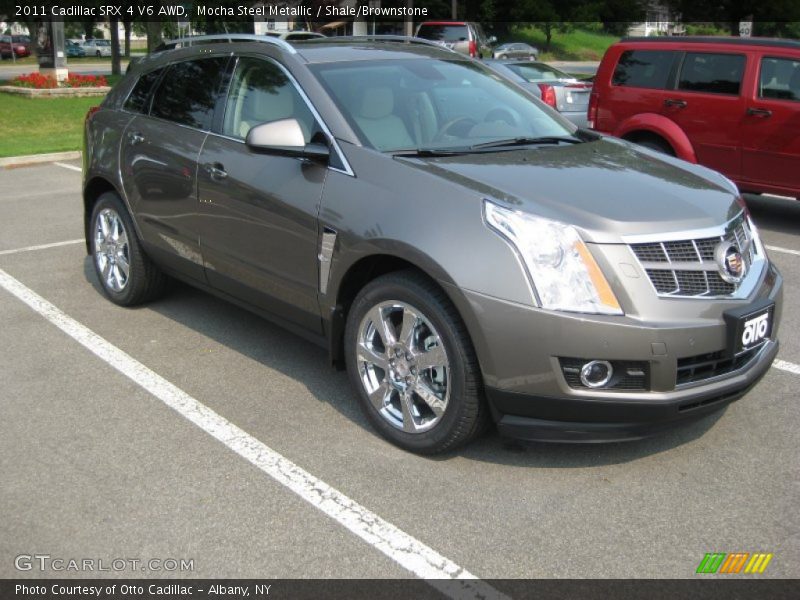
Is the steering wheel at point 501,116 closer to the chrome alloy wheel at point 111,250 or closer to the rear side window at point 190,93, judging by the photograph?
the rear side window at point 190,93

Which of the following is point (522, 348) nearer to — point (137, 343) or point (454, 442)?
point (454, 442)

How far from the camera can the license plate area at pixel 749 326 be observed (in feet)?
12.1

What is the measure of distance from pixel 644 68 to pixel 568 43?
184 feet

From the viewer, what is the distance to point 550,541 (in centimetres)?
340

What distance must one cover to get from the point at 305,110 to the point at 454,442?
6.04 feet

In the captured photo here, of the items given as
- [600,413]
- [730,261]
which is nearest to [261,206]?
[600,413]

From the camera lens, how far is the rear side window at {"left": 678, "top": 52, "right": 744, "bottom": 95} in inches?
348

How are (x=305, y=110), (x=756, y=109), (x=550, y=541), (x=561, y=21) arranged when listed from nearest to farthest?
(x=550, y=541), (x=305, y=110), (x=756, y=109), (x=561, y=21)

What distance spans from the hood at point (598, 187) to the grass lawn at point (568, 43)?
179ft

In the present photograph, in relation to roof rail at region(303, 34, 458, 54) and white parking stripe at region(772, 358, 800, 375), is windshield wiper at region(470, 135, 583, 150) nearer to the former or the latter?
roof rail at region(303, 34, 458, 54)

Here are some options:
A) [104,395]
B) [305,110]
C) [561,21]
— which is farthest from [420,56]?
[561,21]

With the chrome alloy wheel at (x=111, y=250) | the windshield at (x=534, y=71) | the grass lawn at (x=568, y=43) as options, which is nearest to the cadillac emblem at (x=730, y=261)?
the chrome alloy wheel at (x=111, y=250)

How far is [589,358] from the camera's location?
3.55 m

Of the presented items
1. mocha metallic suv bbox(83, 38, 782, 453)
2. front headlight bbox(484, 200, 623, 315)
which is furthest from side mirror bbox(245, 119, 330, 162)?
front headlight bbox(484, 200, 623, 315)
